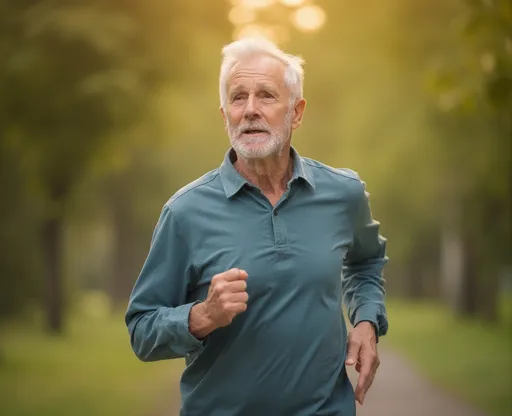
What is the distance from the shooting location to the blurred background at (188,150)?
12.8m

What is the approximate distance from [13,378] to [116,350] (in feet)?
16.2

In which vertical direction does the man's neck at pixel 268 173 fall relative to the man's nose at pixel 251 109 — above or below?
below

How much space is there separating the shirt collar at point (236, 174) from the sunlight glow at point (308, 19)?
18773 mm

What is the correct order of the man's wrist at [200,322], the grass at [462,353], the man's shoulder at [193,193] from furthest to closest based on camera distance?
the grass at [462,353] → the man's shoulder at [193,193] → the man's wrist at [200,322]

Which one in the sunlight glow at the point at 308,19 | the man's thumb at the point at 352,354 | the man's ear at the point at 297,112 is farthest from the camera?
the sunlight glow at the point at 308,19

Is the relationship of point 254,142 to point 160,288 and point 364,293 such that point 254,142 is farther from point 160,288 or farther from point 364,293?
point 364,293

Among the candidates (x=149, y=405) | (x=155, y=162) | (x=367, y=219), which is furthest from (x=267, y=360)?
(x=155, y=162)

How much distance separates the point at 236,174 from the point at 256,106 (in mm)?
273

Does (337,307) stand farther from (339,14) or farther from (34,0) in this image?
(339,14)

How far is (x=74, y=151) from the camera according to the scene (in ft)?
51.3

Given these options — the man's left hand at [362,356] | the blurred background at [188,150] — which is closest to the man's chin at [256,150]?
the man's left hand at [362,356]

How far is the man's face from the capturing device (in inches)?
167

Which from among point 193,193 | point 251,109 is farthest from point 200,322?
point 251,109

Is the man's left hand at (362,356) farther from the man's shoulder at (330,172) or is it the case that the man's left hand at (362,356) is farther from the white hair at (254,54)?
the white hair at (254,54)
